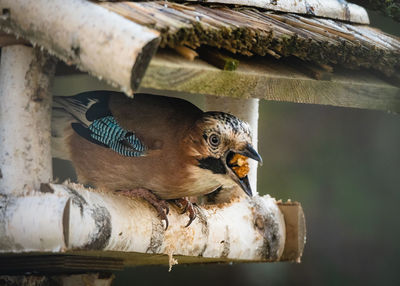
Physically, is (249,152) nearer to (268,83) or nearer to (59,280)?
(268,83)

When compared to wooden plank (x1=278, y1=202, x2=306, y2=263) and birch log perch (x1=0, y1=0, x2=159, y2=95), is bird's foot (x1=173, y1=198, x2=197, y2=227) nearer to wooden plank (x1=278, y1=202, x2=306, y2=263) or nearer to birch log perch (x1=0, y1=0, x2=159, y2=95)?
wooden plank (x1=278, y1=202, x2=306, y2=263)

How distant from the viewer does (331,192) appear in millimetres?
7156

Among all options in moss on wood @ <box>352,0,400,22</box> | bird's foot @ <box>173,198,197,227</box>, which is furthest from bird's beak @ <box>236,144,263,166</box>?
moss on wood @ <box>352,0,400,22</box>

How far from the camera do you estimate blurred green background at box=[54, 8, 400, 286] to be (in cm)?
696

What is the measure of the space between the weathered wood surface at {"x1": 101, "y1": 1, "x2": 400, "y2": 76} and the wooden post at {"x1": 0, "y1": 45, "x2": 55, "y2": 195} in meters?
0.57

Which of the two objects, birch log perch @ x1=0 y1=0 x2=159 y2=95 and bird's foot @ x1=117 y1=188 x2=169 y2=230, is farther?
bird's foot @ x1=117 y1=188 x2=169 y2=230

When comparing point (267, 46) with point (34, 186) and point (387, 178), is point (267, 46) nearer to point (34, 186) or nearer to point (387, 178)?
point (34, 186)

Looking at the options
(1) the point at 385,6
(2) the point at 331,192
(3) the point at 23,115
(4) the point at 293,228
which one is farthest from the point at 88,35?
(2) the point at 331,192

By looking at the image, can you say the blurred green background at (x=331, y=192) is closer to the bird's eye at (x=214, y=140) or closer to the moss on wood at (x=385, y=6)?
the moss on wood at (x=385, y=6)

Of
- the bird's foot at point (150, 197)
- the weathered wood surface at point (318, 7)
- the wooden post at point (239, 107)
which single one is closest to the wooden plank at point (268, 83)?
the weathered wood surface at point (318, 7)

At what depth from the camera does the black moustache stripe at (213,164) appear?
10.6 feet

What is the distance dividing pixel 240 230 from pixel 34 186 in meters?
1.02

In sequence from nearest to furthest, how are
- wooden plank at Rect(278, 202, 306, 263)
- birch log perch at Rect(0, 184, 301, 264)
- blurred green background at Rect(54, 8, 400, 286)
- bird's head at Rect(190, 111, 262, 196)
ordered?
birch log perch at Rect(0, 184, 301, 264) → bird's head at Rect(190, 111, 262, 196) → wooden plank at Rect(278, 202, 306, 263) → blurred green background at Rect(54, 8, 400, 286)

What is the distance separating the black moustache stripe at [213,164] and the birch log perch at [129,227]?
9.9 inches
